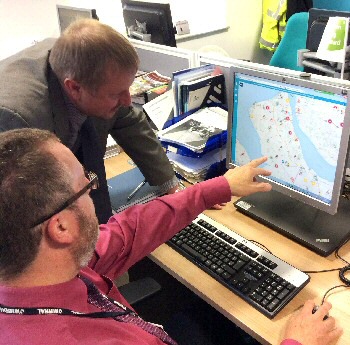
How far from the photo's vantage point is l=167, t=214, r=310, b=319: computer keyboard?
1.04 m

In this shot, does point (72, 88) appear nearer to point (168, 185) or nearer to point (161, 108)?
point (168, 185)

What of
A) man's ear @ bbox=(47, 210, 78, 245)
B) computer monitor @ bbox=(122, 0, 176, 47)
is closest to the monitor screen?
man's ear @ bbox=(47, 210, 78, 245)

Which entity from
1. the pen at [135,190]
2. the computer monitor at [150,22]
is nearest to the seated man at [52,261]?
the pen at [135,190]

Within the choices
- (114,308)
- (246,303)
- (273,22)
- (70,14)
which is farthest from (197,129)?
(273,22)

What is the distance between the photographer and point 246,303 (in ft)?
3.45

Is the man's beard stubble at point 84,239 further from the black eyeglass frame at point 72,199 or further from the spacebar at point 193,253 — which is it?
the spacebar at point 193,253

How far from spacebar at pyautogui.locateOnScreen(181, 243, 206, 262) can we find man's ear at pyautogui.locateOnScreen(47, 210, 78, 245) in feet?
1.57

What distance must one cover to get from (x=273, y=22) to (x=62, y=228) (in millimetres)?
3623

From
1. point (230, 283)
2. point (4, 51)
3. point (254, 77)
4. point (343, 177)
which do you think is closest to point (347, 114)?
point (343, 177)

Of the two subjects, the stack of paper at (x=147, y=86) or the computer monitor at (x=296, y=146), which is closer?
the computer monitor at (x=296, y=146)

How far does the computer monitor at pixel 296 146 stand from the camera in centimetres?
111

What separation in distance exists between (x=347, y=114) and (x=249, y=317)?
1.80 feet

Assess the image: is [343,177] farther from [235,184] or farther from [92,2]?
[92,2]

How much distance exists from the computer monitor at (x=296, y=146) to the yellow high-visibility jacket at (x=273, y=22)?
2666 millimetres
